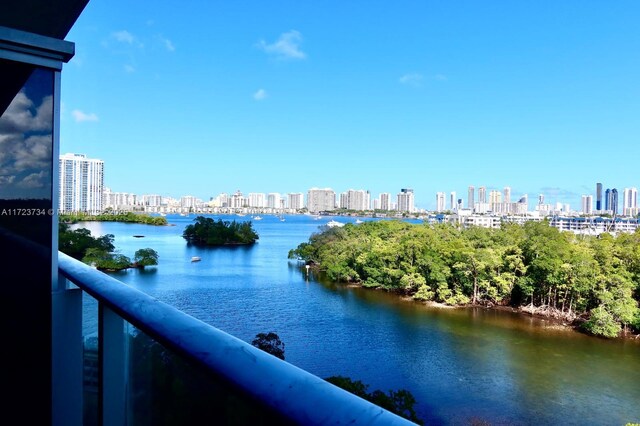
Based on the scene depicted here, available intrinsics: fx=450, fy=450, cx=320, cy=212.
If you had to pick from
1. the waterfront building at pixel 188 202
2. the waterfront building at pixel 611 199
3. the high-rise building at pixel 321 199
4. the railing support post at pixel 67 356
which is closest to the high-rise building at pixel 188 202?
the waterfront building at pixel 188 202

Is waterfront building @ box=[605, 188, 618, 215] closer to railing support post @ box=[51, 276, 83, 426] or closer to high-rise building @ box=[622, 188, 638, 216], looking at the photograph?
high-rise building @ box=[622, 188, 638, 216]

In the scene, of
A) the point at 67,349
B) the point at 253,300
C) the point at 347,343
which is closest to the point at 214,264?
the point at 253,300

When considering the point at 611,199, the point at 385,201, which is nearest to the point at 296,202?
the point at 385,201

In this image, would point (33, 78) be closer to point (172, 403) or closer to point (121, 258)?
point (172, 403)

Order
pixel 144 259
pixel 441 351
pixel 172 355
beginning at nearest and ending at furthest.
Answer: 1. pixel 172 355
2. pixel 441 351
3. pixel 144 259

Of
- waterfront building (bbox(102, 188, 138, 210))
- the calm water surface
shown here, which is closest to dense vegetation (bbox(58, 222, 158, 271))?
the calm water surface

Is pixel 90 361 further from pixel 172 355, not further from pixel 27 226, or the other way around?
pixel 172 355

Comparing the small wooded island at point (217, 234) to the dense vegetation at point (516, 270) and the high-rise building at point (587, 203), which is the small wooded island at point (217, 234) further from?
the high-rise building at point (587, 203)
